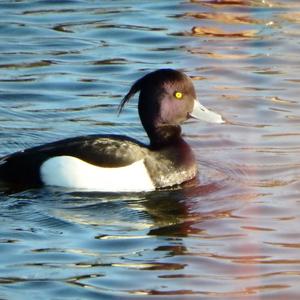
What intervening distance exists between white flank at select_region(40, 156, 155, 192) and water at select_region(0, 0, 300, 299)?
145 millimetres

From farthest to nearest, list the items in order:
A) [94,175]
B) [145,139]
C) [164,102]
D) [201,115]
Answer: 1. [145,139]
2. [201,115]
3. [164,102]
4. [94,175]

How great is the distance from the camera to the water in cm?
838

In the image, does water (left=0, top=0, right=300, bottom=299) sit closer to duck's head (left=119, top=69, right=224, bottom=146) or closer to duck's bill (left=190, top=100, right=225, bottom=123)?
duck's bill (left=190, top=100, right=225, bottom=123)

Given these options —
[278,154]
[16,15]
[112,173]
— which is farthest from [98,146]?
[16,15]

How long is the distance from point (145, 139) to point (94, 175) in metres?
1.47

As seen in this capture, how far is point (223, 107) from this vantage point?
12.8 m

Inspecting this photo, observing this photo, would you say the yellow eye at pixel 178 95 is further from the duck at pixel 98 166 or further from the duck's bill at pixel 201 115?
the duck at pixel 98 166

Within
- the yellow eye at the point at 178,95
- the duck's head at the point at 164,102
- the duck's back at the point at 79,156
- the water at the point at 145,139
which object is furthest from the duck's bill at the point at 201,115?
the duck's back at the point at 79,156

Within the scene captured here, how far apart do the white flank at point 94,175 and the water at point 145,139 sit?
145 mm

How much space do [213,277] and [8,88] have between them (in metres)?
5.35

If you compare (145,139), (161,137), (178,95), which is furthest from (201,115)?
(145,139)

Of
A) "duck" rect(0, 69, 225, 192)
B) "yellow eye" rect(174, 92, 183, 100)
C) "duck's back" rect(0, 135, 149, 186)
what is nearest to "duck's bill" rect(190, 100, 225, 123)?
"yellow eye" rect(174, 92, 183, 100)

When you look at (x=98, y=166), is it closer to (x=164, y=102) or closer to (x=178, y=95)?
(x=164, y=102)

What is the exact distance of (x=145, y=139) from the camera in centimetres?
1193
